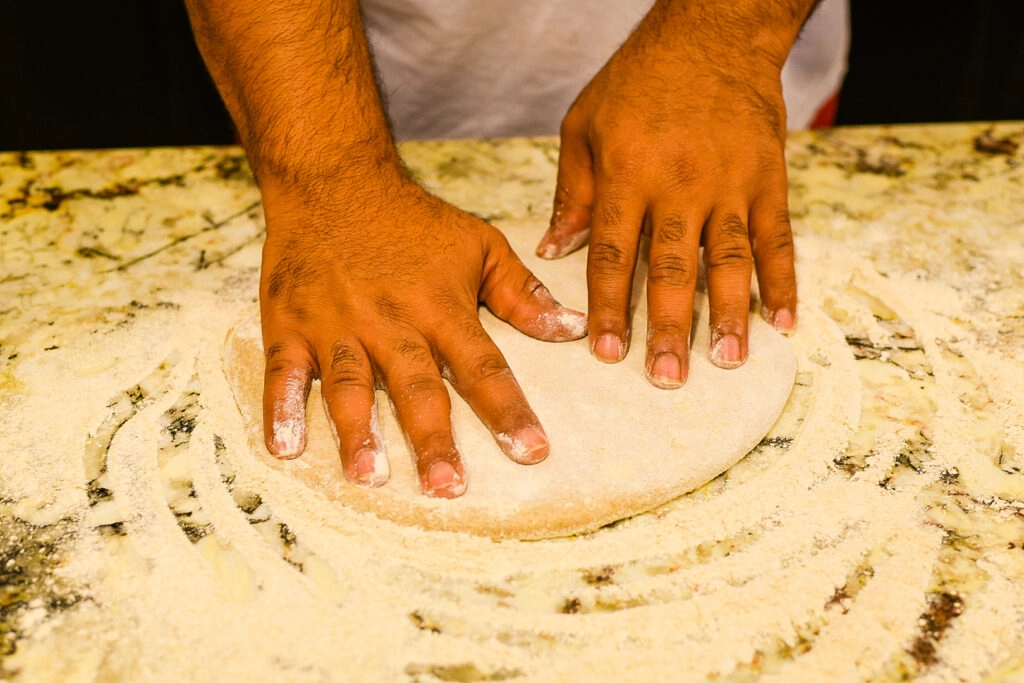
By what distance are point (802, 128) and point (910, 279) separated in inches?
26.7

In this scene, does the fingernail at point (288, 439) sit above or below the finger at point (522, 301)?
below

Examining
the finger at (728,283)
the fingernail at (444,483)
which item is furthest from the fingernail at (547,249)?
the fingernail at (444,483)

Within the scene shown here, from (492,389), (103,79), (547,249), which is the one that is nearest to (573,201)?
(547,249)

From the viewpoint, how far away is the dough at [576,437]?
776 millimetres

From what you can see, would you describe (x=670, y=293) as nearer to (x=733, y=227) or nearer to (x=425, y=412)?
(x=733, y=227)

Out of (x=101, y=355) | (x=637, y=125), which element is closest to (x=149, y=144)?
(x=101, y=355)

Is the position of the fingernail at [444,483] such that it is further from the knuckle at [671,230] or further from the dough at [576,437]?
the knuckle at [671,230]

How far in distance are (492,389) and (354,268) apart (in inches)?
9.5

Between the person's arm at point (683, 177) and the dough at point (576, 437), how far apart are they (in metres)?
0.04

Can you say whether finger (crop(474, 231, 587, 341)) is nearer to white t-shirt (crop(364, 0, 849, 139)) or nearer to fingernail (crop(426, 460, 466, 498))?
fingernail (crop(426, 460, 466, 498))

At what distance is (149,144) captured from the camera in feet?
6.78

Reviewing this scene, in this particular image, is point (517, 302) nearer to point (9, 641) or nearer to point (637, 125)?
point (637, 125)

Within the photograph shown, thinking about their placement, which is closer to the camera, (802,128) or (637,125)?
(637,125)

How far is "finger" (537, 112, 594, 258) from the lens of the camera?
113cm
